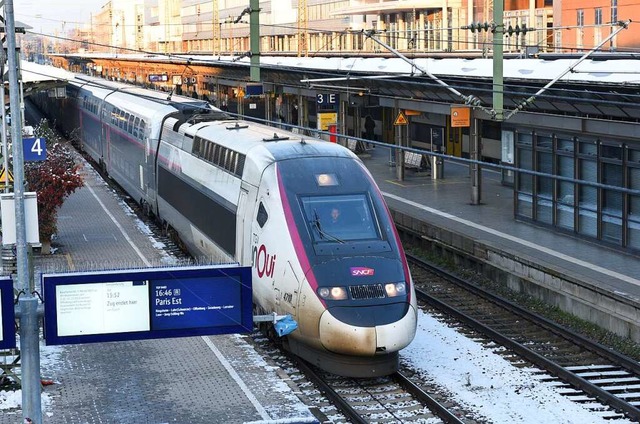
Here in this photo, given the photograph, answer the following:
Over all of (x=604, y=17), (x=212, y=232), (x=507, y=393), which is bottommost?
(x=507, y=393)

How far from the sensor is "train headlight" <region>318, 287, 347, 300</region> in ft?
45.8

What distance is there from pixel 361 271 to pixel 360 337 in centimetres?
95

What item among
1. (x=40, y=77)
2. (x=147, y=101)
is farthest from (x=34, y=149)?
(x=40, y=77)

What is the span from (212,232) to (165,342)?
2636mm

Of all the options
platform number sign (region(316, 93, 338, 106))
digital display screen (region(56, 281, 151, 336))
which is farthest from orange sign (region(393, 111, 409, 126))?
digital display screen (region(56, 281, 151, 336))

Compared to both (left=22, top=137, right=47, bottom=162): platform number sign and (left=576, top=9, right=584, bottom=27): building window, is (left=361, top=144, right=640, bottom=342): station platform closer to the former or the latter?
(left=22, top=137, right=47, bottom=162): platform number sign

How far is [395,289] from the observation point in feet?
46.8

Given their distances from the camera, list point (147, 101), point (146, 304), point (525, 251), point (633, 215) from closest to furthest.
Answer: point (146, 304) → point (633, 215) → point (525, 251) → point (147, 101)

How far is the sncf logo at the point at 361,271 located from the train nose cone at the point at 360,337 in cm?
66

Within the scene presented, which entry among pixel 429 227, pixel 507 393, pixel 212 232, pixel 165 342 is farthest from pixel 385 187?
pixel 507 393

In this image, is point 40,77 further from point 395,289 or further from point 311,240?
point 395,289

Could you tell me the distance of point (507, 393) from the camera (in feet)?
46.6

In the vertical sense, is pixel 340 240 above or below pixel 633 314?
above

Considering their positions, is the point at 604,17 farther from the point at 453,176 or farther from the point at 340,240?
the point at 340,240
